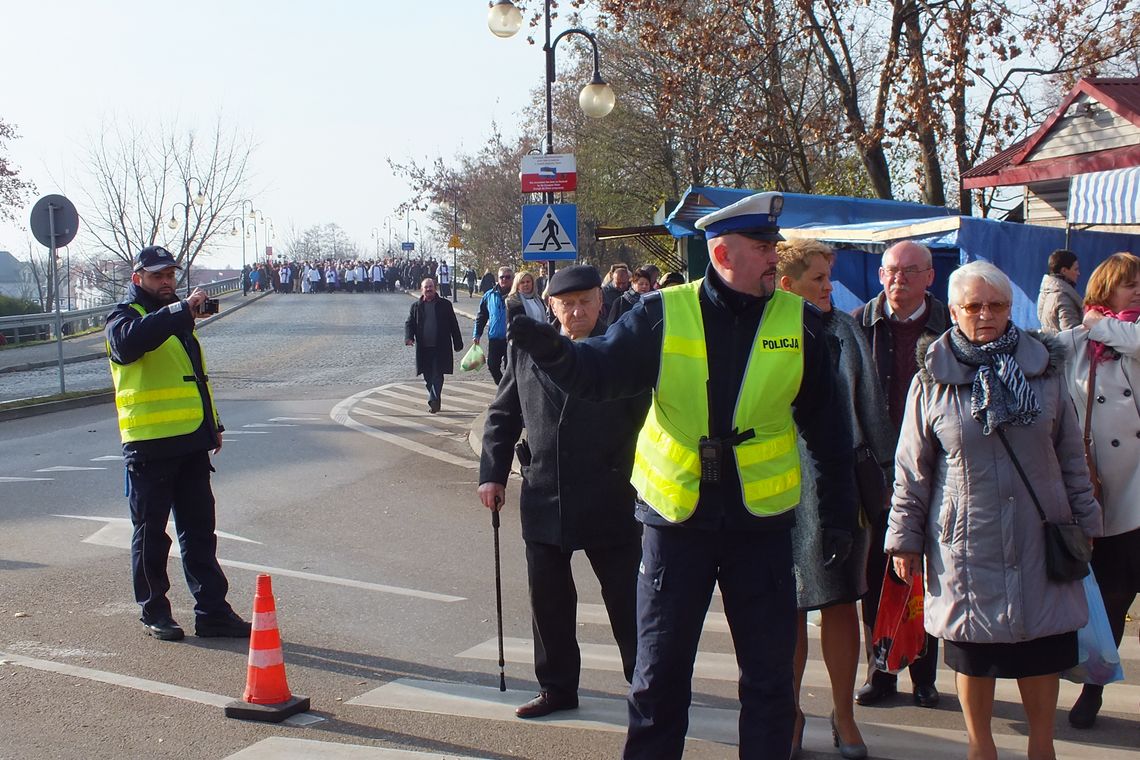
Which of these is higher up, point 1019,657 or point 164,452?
point 164,452

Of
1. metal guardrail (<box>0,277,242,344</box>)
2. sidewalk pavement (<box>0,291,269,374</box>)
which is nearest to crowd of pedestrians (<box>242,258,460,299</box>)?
metal guardrail (<box>0,277,242,344</box>)

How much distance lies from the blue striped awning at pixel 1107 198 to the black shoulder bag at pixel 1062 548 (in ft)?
18.2

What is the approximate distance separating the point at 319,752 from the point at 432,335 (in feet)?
40.2

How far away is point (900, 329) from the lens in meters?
5.10

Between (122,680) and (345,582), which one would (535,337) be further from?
(345,582)

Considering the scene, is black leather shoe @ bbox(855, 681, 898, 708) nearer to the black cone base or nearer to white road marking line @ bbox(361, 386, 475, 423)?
the black cone base

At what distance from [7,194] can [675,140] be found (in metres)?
30.8

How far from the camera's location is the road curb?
Answer: 57.2ft

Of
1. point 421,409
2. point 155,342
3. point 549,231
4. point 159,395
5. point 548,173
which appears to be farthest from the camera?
point 421,409

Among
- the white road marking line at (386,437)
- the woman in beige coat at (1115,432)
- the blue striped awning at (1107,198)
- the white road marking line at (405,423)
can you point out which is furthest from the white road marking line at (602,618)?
the white road marking line at (405,423)

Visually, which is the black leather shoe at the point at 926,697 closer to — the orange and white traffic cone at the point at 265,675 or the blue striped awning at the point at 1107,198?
the orange and white traffic cone at the point at 265,675

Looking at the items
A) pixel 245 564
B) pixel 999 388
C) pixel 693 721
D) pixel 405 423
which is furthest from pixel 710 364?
pixel 405 423

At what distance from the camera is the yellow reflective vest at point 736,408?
368 cm

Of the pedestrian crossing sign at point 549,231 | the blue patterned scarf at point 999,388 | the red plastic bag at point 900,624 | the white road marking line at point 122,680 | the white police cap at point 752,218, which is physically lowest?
the white road marking line at point 122,680
